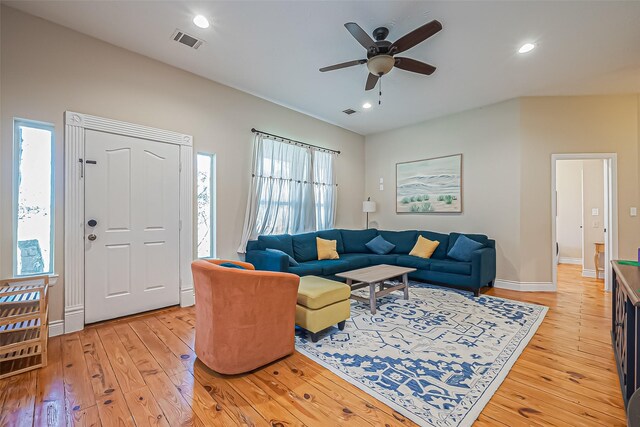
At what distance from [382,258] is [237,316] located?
335cm

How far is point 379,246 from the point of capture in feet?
17.3

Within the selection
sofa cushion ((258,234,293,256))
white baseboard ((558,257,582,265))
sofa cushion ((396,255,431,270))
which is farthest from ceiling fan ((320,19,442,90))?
white baseboard ((558,257,582,265))

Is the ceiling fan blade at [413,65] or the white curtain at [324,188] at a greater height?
the ceiling fan blade at [413,65]

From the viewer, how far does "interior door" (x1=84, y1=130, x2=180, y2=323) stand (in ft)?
9.53

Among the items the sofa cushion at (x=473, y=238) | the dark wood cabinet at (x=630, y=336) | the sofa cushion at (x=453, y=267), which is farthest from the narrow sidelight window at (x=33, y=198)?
the sofa cushion at (x=473, y=238)

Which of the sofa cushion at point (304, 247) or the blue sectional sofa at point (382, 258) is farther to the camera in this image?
the sofa cushion at point (304, 247)

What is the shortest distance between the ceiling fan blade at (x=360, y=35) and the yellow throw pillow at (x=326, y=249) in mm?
2990

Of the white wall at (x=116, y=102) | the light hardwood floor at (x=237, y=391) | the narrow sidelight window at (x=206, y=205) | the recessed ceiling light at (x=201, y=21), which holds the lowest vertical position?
the light hardwood floor at (x=237, y=391)

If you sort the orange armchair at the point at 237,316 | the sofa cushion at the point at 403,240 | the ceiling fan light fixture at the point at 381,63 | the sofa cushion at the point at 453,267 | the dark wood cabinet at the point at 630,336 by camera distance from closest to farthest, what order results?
1. the dark wood cabinet at the point at 630,336
2. the orange armchair at the point at 237,316
3. the ceiling fan light fixture at the point at 381,63
4. the sofa cushion at the point at 453,267
5. the sofa cushion at the point at 403,240

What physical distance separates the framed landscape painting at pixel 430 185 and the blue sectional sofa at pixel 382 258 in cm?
55

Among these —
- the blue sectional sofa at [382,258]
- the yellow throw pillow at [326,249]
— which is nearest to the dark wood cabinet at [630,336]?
the blue sectional sofa at [382,258]

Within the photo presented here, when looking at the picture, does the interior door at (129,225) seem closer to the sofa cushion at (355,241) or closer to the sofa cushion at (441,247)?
the sofa cushion at (355,241)

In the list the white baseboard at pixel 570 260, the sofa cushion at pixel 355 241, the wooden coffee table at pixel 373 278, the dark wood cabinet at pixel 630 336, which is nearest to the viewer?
the dark wood cabinet at pixel 630 336

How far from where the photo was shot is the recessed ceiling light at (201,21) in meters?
2.57
